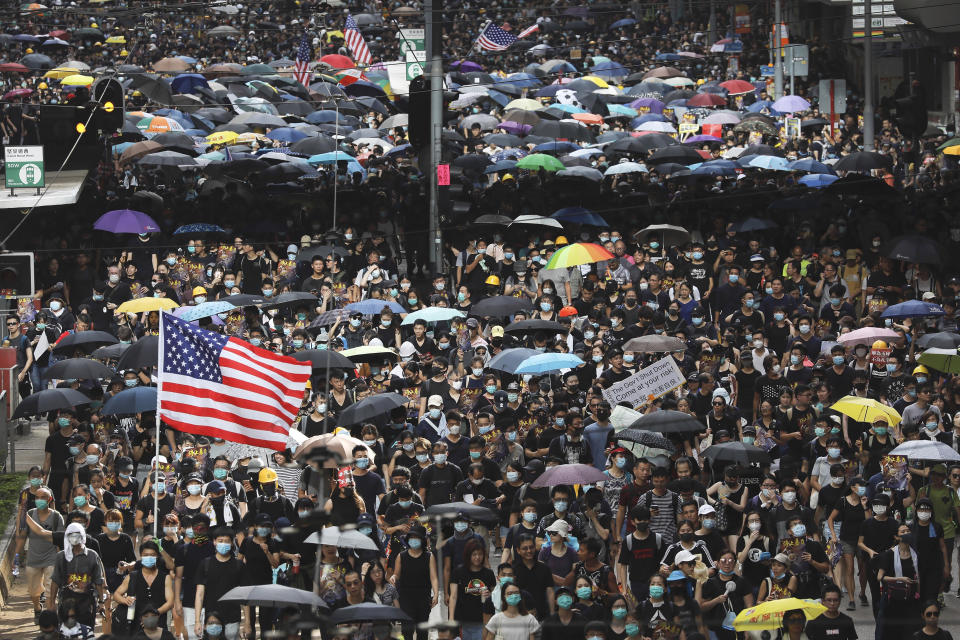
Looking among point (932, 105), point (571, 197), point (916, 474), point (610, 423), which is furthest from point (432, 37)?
point (932, 105)

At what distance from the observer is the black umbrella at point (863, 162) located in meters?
30.4

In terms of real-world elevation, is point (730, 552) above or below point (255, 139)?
below

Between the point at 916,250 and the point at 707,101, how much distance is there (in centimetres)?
1542

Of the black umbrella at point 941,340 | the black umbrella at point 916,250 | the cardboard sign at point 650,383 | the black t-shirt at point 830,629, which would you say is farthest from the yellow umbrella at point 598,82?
the black t-shirt at point 830,629

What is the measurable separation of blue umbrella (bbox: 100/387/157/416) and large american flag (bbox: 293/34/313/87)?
83.0 feet

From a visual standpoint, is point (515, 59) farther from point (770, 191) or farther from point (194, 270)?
point (194, 270)

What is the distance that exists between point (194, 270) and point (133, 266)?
3.04ft

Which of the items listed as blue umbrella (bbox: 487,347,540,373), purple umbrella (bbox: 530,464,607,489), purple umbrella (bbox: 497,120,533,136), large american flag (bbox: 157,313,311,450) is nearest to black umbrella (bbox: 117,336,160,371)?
blue umbrella (bbox: 487,347,540,373)

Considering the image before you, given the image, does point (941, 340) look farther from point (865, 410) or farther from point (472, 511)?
point (472, 511)

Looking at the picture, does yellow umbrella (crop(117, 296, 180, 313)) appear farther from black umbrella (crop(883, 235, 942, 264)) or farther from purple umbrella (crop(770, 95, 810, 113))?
purple umbrella (crop(770, 95, 810, 113))

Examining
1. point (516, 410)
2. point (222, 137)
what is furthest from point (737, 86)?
point (516, 410)

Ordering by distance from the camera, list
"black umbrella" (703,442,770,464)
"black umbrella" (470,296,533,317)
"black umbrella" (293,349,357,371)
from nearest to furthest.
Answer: "black umbrella" (703,442,770,464)
"black umbrella" (293,349,357,371)
"black umbrella" (470,296,533,317)

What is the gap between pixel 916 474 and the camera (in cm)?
1802

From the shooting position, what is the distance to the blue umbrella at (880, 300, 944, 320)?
22.7m
